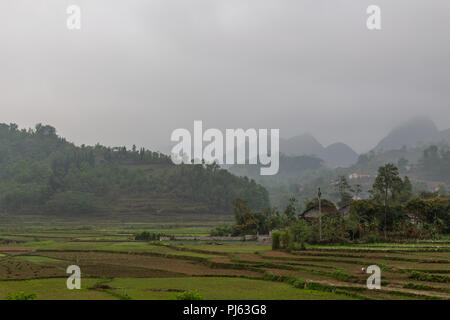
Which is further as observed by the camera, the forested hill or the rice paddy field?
the forested hill

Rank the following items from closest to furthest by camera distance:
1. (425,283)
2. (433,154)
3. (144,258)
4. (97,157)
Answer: (425,283) < (144,258) < (97,157) < (433,154)

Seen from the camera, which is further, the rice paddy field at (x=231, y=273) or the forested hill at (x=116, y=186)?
the forested hill at (x=116, y=186)

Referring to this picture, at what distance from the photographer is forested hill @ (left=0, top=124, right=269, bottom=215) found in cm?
10150

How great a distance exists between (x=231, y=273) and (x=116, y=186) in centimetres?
9599

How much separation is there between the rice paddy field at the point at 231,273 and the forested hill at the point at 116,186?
6352 centimetres

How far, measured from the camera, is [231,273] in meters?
26.3

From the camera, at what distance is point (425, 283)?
19.6 meters

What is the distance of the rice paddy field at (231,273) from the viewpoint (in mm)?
18969

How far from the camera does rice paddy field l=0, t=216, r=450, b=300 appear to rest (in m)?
19.0

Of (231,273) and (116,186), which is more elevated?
(116,186)

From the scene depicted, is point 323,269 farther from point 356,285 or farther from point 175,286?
point 175,286

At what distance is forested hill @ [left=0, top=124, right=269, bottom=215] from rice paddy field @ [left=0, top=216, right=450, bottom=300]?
208 ft
